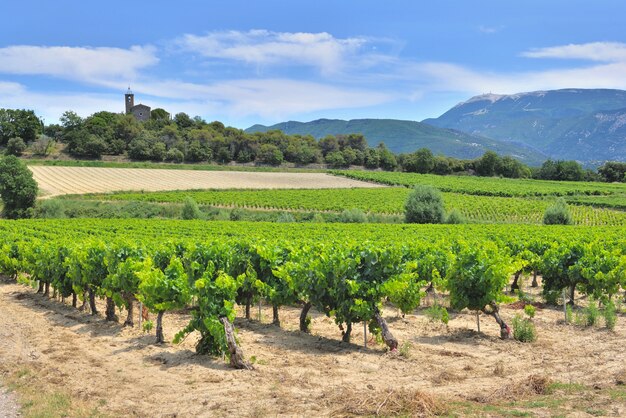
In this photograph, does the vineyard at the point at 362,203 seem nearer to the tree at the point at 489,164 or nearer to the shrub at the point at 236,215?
the shrub at the point at 236,215

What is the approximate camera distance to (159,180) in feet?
274

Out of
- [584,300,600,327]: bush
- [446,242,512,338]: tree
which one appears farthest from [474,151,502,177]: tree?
[446,242,512,338]: tree

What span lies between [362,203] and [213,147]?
Result: 54.6 meters

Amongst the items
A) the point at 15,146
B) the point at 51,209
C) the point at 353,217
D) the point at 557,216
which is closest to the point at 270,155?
the point at 15,146

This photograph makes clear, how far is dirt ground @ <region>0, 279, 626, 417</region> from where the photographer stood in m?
8.79

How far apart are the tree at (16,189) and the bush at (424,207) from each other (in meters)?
44.0

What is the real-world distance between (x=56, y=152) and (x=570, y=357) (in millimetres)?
105460

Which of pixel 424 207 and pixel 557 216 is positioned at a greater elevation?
pixel 424 207

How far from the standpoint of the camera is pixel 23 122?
10369 centimetres

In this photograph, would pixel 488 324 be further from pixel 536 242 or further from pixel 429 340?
pixel 536 242

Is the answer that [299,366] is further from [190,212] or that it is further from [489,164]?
[489,164]

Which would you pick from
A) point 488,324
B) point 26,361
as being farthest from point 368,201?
point 26,361

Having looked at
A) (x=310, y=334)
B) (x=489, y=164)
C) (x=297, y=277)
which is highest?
(x=489, y=164)

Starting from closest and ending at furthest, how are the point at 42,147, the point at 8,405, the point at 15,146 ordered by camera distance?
the point at 8,405, the point at 15,146, the point at 42,147
